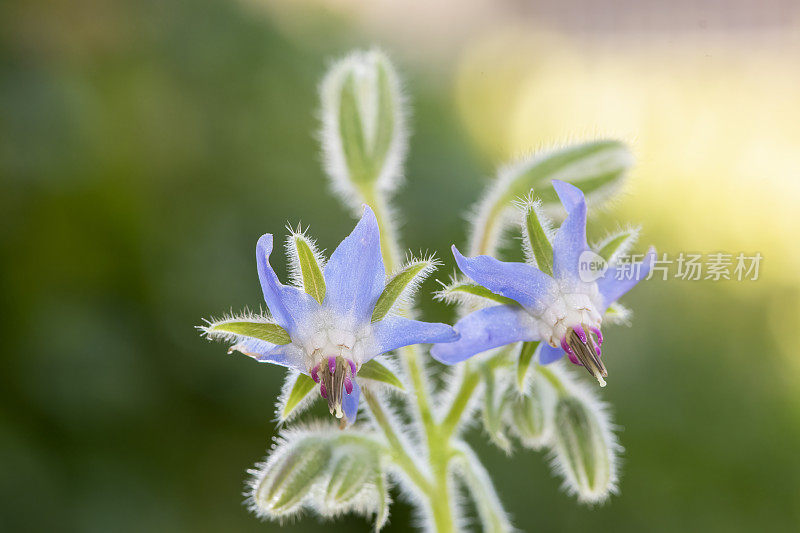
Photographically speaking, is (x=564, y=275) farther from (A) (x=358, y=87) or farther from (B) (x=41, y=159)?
(B) (x=41, y=159)

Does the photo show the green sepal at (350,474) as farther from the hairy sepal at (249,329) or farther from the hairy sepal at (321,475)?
the hairy sepal at (249,329)

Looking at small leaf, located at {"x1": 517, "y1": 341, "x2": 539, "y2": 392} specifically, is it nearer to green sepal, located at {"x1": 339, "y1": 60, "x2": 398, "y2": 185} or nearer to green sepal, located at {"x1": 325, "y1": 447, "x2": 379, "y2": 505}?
green sepal, located at {"x1": 325, "y1": 447, "x2": 379, "y2": 505}

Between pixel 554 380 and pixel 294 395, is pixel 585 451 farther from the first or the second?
pixel 294 395

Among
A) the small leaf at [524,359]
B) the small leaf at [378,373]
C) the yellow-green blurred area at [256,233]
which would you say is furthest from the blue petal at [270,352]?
the yellow-green blurred area at [256,233]

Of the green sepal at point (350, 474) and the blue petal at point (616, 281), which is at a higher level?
the blue petal at point (616, 281)

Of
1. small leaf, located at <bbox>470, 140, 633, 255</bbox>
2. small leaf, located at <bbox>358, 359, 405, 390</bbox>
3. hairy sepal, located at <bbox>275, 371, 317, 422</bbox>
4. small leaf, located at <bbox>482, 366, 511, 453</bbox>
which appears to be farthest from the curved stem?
hairy sepal, located at <bbox>275, 371, 317, 422</bbox>

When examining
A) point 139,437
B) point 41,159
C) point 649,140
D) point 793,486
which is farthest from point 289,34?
point 793,486
